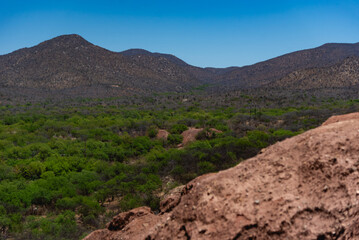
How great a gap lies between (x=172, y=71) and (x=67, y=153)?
82043 mm

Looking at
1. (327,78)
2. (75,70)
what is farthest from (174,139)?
(75,70)

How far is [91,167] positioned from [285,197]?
13.3 m

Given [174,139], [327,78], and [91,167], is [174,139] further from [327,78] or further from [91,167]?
[327,78]

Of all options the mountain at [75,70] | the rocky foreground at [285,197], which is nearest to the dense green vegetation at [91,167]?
the rocky foreground at [285,197]

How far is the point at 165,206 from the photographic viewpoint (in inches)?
182

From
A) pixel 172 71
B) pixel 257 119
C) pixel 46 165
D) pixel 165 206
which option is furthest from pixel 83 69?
pixel 165 206

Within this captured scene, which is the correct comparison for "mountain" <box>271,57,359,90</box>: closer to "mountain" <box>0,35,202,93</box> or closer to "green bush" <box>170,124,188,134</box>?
"mountain" <box>0,35,202,93</box>

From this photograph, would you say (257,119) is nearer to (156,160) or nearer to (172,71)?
(156,160)

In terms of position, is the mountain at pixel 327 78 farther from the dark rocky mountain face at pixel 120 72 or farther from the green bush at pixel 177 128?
the green bush at pixel 177 128

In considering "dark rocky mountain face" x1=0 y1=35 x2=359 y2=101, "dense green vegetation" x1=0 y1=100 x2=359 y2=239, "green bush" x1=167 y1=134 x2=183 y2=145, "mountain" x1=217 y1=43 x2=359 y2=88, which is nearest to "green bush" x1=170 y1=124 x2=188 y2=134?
"dense green vegetation" x1=0 y1=100 x2=359 y2=239

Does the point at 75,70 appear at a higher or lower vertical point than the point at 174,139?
higher

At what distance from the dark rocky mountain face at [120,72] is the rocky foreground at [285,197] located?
184ft

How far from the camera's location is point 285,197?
317 centimetres

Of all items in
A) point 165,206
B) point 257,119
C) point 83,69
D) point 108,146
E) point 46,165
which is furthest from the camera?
point 83,69
